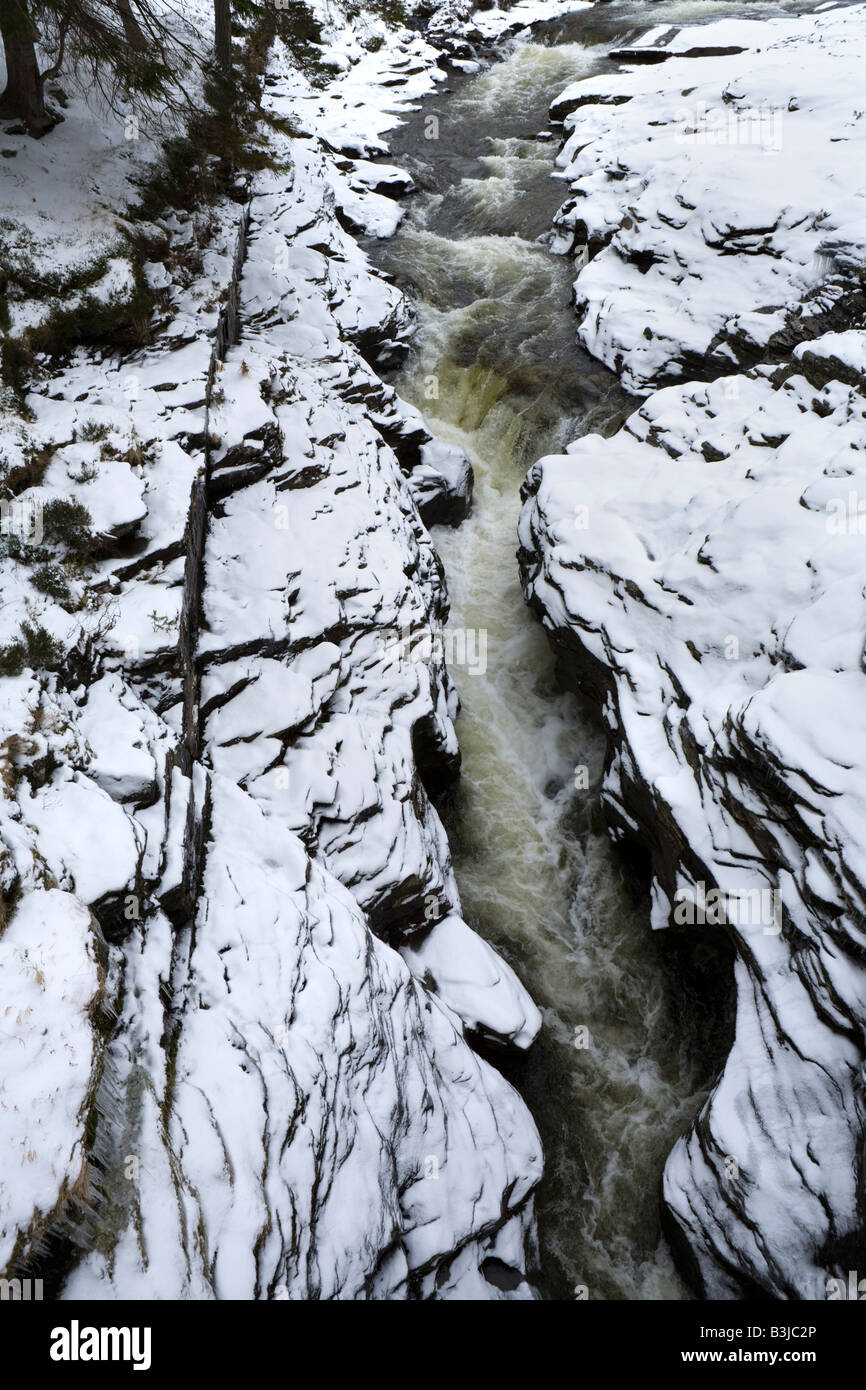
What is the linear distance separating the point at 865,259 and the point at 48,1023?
1584 cm

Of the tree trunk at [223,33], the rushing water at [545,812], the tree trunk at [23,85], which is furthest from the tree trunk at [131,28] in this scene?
the rushing water at [545,812]

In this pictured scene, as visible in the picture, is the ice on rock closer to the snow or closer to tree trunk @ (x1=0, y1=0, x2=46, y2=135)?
tree trunk @ (x1=0, y1=0, x2=46, y2=135)

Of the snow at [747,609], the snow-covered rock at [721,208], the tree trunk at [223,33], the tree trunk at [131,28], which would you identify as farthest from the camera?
the tree trunk at [223,33]

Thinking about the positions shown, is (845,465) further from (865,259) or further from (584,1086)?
(584,1086)

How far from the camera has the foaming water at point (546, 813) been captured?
7961 millimetres

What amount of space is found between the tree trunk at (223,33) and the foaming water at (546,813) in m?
4.62

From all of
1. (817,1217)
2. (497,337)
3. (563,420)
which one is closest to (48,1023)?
(817,1217)

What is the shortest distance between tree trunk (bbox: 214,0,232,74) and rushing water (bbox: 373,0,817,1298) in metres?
4.78

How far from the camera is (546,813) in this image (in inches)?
418

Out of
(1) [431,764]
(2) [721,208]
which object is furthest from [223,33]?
(1) [431,764]

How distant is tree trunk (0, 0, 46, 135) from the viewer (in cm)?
975

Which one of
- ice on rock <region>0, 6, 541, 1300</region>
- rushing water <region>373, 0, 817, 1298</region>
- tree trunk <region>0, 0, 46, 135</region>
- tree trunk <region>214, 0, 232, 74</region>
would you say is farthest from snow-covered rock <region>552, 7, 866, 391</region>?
tree trunk <region>0, 0, 46, 135</region>

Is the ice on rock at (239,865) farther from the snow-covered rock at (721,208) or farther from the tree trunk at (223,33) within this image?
the snow-covered rock at (721,208)

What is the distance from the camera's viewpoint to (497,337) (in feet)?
50.0
